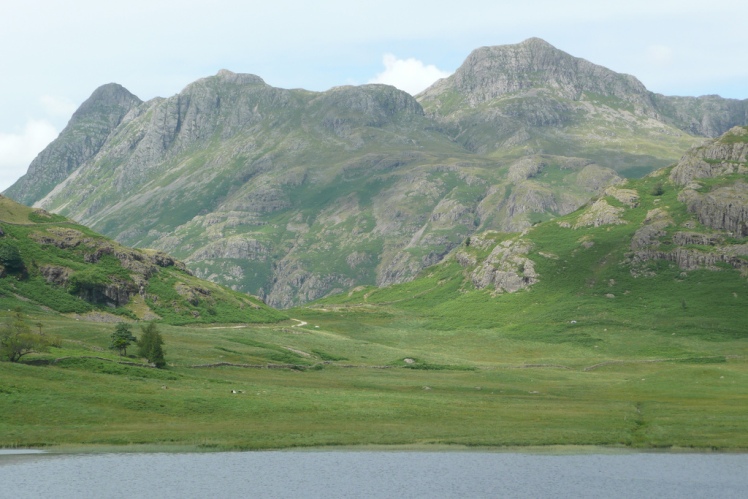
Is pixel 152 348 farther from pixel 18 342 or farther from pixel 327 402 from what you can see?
pixel 327 402

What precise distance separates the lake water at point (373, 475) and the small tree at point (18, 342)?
1421 inches

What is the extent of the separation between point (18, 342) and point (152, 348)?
20.3 m

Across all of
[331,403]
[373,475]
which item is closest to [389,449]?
[373,475]

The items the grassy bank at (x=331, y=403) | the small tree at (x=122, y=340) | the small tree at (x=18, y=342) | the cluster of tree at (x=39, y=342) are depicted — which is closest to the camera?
the grassy bank at (x=331, y=403)

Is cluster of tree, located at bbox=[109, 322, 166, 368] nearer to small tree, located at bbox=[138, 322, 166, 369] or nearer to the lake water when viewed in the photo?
small tree, located at bbox=[138, 322, 166, 369]

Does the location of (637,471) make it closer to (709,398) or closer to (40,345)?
(709,398)

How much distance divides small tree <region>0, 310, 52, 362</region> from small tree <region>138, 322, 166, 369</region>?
48.5ft

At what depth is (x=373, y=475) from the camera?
244 feet

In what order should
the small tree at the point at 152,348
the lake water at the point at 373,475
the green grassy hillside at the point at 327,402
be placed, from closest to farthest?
the lake water at the point at 373,475
the green grassy hillside at the point at 327,402
the small tree at the point at 152,348

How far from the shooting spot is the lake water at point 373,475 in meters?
68.1

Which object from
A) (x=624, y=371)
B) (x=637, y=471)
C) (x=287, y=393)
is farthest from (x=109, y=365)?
(x=624, y=371)

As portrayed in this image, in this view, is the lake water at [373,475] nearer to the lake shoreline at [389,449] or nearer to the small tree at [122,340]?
the lake shoreline at [389,449]

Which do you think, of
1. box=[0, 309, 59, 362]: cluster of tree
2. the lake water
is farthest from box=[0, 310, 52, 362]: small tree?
the lake water

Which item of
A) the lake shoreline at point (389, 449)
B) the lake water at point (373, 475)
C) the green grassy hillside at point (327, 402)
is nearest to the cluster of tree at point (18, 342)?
the green grassy hillside at point (327, 402)
